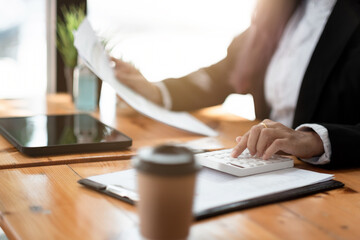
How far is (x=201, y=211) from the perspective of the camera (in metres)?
0.67

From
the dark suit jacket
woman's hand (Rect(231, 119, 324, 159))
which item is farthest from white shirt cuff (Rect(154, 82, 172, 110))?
woman's hand (Rect(231, 119, 324, 159))

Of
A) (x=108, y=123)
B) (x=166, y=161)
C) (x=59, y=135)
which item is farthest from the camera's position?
(x=108, y=123)

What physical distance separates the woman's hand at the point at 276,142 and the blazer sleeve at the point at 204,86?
2.19 feet

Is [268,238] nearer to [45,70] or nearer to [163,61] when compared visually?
[45,70]

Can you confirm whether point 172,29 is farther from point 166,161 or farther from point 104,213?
point 166,161

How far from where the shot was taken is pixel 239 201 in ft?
2.38

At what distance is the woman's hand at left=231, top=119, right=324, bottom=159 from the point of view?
3.05 feet

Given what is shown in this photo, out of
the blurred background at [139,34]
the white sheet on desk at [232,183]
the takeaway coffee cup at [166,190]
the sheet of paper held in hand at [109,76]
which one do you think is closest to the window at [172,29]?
the blurred background at [139,34]

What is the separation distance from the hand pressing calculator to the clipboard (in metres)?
0.09

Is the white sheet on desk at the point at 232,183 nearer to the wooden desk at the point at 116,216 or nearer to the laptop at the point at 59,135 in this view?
the wooden desk at the point at 116,216

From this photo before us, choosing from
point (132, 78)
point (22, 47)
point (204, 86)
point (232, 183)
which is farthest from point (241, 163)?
point (22, 47)

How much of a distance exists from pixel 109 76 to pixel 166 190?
0.87 metres

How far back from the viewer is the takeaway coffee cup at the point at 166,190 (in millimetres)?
498

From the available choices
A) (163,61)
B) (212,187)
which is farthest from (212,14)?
(212,187)
